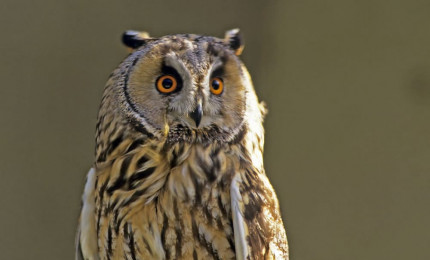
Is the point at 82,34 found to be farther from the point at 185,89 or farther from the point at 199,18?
the point at 185,89

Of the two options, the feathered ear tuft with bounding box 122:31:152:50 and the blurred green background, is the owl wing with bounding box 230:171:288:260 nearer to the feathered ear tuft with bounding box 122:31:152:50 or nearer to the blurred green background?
the feathered ear tuft with bounding box 122:31:152:50

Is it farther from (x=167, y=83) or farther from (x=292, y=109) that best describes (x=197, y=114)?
(x=292, y=109)

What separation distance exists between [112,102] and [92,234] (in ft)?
1.15

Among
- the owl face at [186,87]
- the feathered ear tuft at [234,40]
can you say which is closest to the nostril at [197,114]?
the owl face at [186,87]

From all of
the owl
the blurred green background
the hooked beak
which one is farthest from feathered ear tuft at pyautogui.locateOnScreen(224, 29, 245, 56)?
the blurred green background

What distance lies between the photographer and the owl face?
5.11 feet

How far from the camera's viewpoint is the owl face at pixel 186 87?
1.56 meters

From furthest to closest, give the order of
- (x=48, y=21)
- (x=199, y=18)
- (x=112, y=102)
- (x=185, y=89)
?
(x=199, y=18) < (x=48, y=21) < (x=112, y=102) < (x=185, y=89)

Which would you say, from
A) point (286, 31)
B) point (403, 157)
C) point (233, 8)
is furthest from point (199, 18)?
point (403, 157)

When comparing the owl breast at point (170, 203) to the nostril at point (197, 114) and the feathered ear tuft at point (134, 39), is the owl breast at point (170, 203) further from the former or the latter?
the feathered ear tuft at point (134, 39)

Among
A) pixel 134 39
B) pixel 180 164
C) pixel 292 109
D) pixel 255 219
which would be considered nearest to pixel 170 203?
pixel 180 164

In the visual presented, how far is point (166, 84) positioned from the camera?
62.8 inches

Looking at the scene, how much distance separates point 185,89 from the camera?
1561 mm

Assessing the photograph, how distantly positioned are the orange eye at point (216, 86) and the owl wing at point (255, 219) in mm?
209
